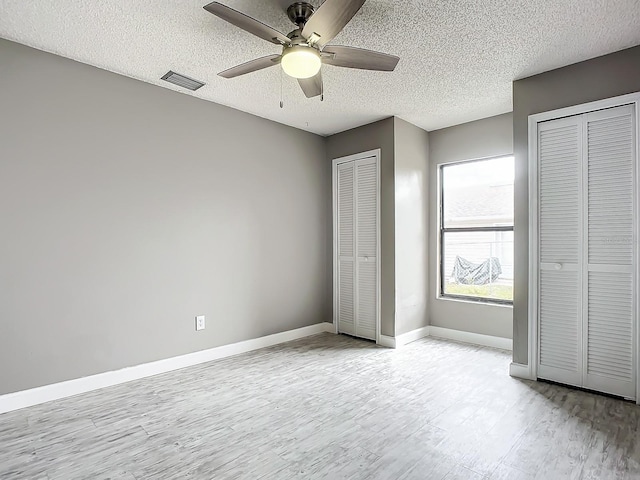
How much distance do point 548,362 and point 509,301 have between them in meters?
1.10

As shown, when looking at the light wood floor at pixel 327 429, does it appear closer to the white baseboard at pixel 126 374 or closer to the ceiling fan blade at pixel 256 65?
the white baseboard at pixel 126 374

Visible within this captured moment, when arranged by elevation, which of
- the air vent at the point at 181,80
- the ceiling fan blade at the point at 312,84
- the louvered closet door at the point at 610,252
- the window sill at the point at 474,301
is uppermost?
the air vent at the point at 181,80

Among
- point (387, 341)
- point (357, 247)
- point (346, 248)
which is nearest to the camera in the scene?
point (387, 341)

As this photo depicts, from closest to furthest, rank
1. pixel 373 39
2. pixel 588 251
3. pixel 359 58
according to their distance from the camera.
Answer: pixel 359 58 → pixel 373 39 → pixel 588 251

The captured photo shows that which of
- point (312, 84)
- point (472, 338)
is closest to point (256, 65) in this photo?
point (312, 84)

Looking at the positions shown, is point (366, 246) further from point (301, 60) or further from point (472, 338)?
point (301, 60)

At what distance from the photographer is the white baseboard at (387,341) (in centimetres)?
421

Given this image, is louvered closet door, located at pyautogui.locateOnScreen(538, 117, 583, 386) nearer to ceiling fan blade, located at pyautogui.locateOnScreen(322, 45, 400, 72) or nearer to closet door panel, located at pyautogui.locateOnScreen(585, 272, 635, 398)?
closet door panel, located at pyautogui.locateOnScreen(585, 272, 635, 398)

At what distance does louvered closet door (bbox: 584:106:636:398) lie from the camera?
2750 mm

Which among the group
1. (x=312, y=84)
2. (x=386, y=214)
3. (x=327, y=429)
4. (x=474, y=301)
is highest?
(x=312, y=84)

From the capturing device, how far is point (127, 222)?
→ 10.5 ft

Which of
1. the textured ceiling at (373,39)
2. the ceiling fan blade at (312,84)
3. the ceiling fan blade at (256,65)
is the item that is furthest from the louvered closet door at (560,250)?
the ceiling fan blade at (256,65)

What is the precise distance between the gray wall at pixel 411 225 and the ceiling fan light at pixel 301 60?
2.27 meters

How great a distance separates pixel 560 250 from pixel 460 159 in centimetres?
186
